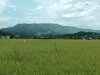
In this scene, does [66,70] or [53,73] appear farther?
[66,70]

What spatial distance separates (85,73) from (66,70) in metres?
0.76

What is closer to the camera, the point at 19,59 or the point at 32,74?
the point at 32,74

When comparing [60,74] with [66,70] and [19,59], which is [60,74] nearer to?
[66,70]

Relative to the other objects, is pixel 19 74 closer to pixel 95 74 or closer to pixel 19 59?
pixel 95 74

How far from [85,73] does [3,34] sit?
128 metres

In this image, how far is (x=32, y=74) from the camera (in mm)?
6871

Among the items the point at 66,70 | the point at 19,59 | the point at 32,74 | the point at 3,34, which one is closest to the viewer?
the point at 32,74

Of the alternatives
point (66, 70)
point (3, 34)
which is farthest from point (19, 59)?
point (3, 34)

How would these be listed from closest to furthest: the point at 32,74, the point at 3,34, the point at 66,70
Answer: the point at 32,74, the point at 66,70, the point at 3,34

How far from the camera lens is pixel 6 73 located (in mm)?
6949

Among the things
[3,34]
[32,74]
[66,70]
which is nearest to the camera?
[32,74]

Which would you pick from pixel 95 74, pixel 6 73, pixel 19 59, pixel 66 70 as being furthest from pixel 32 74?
pixel 19 59

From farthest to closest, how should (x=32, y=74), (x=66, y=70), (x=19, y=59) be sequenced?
(x=19, y=59)
(x=66, y=70)
(x=32, y=74)

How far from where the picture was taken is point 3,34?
13150cm
